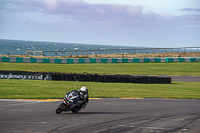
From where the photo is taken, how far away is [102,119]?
10742 millimetres

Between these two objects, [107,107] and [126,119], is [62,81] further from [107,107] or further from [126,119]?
[126,119]

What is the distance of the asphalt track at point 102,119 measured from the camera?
9.16 metres

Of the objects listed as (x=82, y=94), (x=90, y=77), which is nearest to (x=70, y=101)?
(x=82, y=94)

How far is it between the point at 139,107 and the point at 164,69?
2867 cm

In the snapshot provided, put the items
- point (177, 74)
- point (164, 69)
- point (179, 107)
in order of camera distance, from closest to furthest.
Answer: point (179, 107) → point (177, 74) → point (164, 69)

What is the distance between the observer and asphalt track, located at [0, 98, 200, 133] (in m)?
9.16

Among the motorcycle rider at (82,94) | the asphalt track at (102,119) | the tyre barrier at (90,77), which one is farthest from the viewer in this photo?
the tyre barrier at (90,77)

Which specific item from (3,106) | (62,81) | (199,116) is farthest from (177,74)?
(3,106)

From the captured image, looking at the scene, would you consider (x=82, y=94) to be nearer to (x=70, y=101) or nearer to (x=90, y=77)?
(x=70, y=101)

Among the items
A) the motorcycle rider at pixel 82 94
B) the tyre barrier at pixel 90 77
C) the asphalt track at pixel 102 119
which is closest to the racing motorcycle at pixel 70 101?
the motorcycle rider at pixel 82 94

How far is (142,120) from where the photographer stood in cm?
1082

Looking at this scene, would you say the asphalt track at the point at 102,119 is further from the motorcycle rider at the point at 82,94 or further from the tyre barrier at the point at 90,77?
the tyre barrier at the point at 90,77

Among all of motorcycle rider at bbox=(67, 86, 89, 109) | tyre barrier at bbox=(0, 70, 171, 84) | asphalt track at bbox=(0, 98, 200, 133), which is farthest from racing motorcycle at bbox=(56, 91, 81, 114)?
tyre barrier at bbox=(0, 70, 171, 84)

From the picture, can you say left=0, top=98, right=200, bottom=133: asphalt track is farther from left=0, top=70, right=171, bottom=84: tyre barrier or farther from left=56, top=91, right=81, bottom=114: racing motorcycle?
left=0, top=70, right=171, bottom=84: tyre barrier
